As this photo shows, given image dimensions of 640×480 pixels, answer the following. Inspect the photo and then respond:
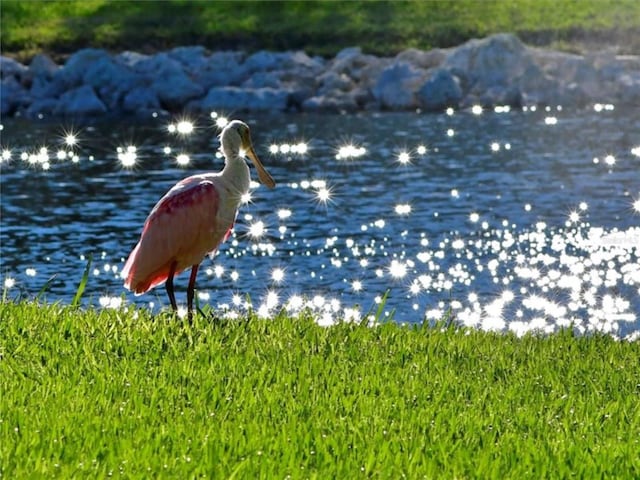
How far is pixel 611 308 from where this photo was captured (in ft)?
68.7

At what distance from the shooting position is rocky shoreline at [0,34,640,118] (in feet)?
168

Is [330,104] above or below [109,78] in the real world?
below

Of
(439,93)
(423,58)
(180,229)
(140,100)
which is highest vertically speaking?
(180,229)

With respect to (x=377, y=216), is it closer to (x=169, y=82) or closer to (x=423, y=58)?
(x=423, y=58)

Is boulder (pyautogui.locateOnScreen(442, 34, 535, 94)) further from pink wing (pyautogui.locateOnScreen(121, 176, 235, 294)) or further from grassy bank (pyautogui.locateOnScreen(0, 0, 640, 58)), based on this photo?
pink wing (pyautogui.locateOnScreen(121, 176, 235, 294))

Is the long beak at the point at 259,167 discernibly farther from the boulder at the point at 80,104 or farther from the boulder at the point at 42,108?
the boulder at the point at 42,108

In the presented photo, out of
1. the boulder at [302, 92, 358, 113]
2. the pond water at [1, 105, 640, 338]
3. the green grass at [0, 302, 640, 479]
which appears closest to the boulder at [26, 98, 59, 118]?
the pond water at [1, 105, 640, 338]

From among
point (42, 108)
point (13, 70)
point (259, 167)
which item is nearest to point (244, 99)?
point (42, 108)

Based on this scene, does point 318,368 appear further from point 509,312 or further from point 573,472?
point 509,312

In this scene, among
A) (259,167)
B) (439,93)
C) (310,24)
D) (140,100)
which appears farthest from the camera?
(310,24)

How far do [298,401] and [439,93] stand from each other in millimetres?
42095

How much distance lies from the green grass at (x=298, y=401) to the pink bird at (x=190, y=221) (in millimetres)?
866

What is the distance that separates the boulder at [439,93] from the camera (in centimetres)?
5028

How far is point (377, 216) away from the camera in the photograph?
96.7ft
